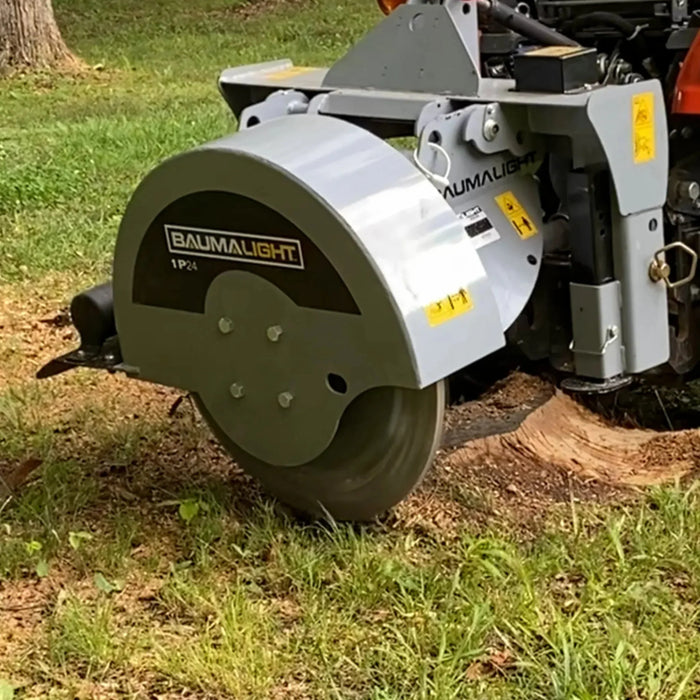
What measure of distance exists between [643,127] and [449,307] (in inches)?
27.4

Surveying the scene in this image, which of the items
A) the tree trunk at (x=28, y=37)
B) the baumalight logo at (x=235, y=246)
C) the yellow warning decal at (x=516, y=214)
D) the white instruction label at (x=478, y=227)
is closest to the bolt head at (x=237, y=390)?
the baumalight logo at (x=235, y=246)

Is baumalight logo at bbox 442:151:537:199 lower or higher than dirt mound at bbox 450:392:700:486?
higher

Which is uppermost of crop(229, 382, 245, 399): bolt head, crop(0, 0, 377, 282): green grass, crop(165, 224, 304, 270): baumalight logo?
crop(165, 224, 304, 270): baumalight logo

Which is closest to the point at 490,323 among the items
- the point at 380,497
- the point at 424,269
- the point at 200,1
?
the point at 424,269

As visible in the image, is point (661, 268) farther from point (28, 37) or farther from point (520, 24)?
point (28, 37)

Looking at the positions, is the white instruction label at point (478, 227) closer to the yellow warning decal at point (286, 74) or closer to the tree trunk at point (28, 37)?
the yellow warning decal at point (286, 74)

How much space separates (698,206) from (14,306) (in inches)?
118

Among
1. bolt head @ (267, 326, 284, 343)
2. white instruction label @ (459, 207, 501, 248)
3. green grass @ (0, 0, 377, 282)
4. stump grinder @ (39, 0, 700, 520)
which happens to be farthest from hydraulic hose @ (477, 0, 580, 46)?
green grass @ (0, 0, 377, 282)

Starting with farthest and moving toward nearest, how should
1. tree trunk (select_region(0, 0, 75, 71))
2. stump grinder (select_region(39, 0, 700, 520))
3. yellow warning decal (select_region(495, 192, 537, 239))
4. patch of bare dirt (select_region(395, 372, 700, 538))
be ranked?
tree trunk (select_region(0, 0, 75, 71))
patch of bare dirt (select_region(395, 372, 700, 538))
yellow warning decal (select_region(495, 192, 537, 239))
stump grinder (select_region(39, 0, 700, 520))

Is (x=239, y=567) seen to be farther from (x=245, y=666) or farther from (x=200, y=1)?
(x=200, y=1)

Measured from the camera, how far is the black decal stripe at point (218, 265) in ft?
9.73

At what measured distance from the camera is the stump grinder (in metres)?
2.92

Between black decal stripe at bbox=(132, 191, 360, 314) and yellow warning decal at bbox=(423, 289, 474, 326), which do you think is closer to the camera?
yellow warning decal at bbox=(423, 289, 474, 326)

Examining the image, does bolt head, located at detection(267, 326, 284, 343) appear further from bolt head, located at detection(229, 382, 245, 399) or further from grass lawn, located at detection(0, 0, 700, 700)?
grass lawn, located at detection(0, 0, 700, 700)
